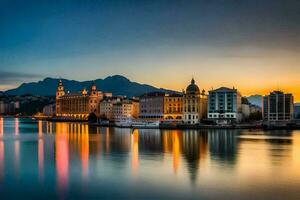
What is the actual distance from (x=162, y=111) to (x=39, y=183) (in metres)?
41.2

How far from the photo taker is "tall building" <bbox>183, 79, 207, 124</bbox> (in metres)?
49.2

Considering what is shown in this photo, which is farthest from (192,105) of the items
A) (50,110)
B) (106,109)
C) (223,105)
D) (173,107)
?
(50,110)

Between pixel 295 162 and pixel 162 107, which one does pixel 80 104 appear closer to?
pixel 162 107

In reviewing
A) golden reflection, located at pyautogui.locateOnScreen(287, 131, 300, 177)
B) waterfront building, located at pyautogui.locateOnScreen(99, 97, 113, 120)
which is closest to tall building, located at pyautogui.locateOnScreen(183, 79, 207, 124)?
waterfront building, located at pyautogui.locateOnScreen(99, 97, 113, 120)

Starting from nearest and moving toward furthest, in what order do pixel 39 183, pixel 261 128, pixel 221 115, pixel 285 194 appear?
pixel 285 194 → pixel 39 183 → pixel 261 128 → pixel 221 115

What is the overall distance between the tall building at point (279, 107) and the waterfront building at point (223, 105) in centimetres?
472

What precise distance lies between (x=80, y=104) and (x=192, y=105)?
33.3 metres

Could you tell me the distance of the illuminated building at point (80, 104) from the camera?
73.9 meters

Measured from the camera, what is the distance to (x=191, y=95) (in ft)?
165

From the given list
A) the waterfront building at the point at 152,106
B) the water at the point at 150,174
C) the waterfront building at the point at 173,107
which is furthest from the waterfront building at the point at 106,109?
the water at the point at 150,174

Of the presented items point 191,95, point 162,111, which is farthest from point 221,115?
point 162,111

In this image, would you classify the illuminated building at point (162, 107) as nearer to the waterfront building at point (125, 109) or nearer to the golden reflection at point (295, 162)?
the waterfront building at point (125, 109)

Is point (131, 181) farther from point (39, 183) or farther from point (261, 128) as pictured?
point (261, 128)

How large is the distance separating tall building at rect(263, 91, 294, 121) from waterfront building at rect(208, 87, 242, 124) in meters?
4.72
